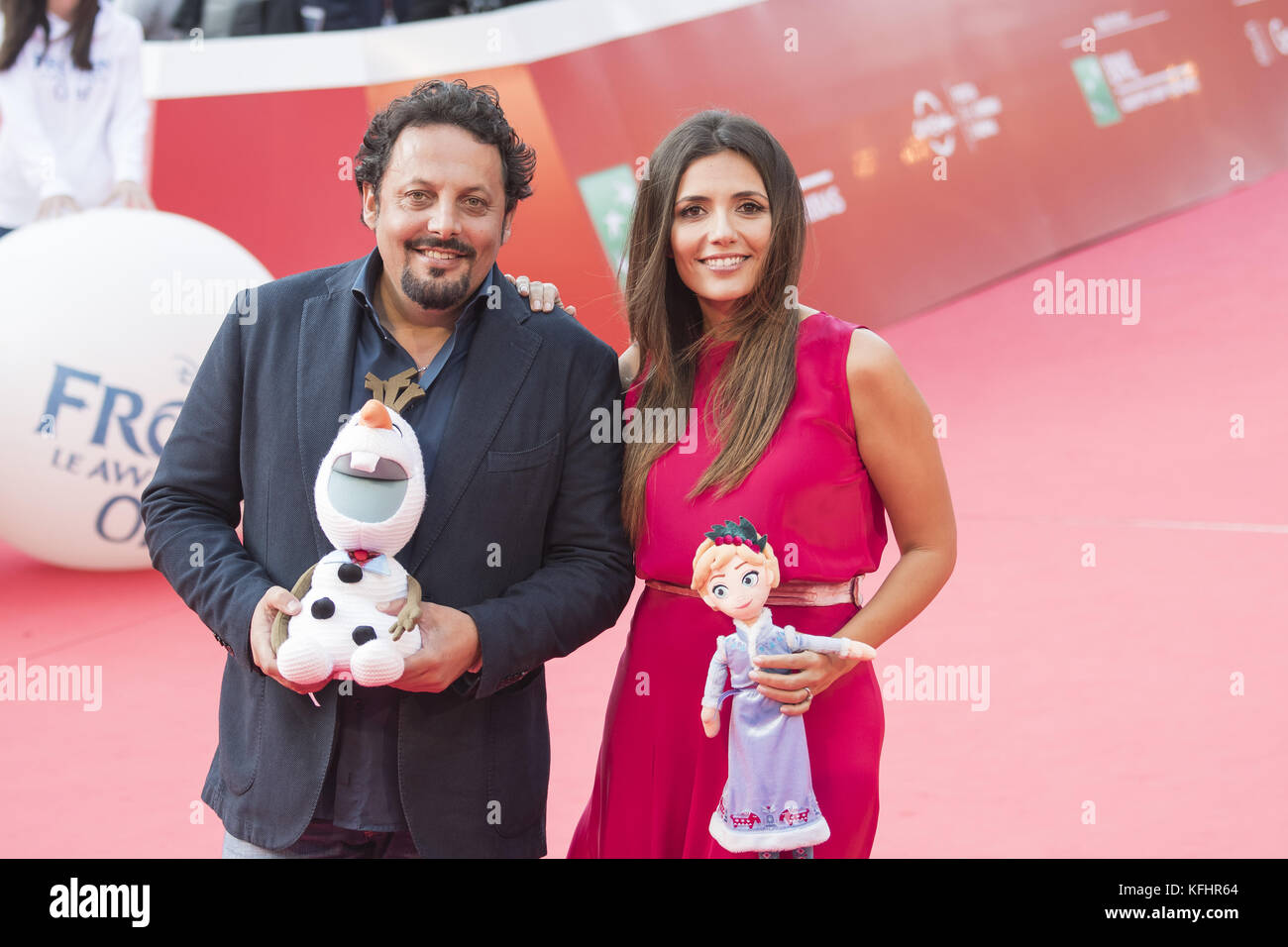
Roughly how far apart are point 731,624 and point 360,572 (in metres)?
0.63

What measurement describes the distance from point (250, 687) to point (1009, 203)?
6.96 m

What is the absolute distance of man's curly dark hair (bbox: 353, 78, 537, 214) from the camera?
2.08m

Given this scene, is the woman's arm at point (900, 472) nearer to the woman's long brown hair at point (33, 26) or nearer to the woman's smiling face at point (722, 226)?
the woman's smiling face at point (722, 226)

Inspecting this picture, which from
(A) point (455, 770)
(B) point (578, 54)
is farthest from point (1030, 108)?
Result: (A) point (455, 770)

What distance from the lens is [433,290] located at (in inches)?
80.3

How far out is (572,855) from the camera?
7.79 feet

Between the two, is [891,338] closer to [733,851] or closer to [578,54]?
[578,54]

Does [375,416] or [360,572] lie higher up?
[375,416]

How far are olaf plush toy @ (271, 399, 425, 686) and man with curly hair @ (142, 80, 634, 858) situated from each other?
0.09m
